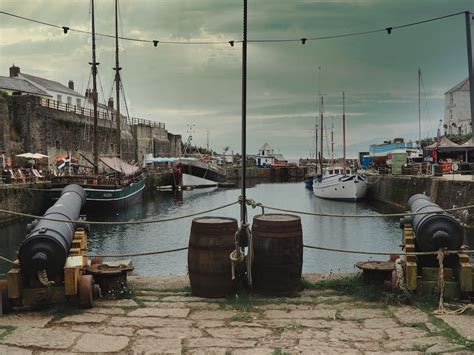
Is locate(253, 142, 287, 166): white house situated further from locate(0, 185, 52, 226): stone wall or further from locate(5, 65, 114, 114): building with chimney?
locate(0, 185, 52, 226): stone wall

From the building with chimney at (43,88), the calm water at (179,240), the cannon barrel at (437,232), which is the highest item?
the building with chimney at (43,88)

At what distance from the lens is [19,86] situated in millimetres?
53562

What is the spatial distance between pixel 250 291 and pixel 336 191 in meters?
41.9

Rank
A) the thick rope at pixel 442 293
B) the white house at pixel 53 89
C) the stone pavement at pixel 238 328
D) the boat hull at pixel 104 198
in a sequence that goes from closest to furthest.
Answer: the stone pavement at pixel 238 328, the thick rope at pixel 442 293, the boat hull at pixel 104 198, the white house at pixel 53 89

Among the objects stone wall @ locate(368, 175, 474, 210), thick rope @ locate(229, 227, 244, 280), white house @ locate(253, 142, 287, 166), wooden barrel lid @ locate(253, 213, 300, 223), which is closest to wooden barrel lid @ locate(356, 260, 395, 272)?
wooden barrel lid @ locate(253, 213, 300, 223)

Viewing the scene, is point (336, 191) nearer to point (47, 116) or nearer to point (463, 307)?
point (47, 116)

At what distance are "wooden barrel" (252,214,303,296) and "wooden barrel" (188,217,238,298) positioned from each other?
0.38m

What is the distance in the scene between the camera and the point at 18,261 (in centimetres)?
621

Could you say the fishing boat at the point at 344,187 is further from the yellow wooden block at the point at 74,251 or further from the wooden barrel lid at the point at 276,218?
the yellow wooden block at the point at 74,251

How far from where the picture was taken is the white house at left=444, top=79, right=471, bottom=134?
230 ft

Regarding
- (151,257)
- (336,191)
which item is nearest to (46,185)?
(151,257)

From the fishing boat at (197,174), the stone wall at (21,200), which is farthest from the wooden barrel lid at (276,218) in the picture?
the fishing boat at (197,174)

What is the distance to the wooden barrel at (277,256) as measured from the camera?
6.64 metres

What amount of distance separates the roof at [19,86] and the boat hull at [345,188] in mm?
32482
